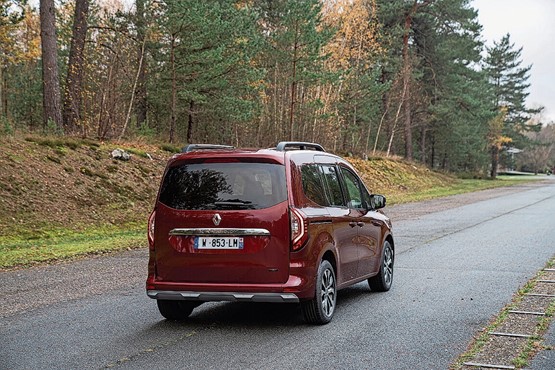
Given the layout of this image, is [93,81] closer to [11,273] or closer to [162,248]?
[11,273]

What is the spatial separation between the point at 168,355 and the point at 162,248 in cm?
153

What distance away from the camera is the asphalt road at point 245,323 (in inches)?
232

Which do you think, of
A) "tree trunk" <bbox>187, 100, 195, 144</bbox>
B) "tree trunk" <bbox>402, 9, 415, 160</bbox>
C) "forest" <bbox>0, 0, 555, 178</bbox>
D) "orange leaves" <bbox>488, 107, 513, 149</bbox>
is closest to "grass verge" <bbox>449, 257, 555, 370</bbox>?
"forest" <bbox>0, 0, 555, 178</bbox>

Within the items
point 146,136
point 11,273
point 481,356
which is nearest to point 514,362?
point 481,356

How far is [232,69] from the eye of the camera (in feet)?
91.7

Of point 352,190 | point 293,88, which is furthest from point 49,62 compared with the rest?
point 352,190

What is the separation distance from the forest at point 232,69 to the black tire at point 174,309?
46.8ft

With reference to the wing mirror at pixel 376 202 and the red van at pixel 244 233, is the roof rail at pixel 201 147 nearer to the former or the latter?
the red van at pixel 244 233

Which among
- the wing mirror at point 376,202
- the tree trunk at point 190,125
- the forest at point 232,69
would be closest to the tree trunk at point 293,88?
the forest at point 232,69

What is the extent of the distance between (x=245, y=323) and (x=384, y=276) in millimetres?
2751

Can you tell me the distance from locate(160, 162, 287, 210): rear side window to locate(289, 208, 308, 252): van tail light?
225 millimetres

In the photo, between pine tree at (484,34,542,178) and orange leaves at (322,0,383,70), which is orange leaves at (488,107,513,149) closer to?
pine tree at (484,34,542,178)

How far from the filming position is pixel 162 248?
728 cm

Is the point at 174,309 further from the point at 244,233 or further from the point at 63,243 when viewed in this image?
the point at 63,243
